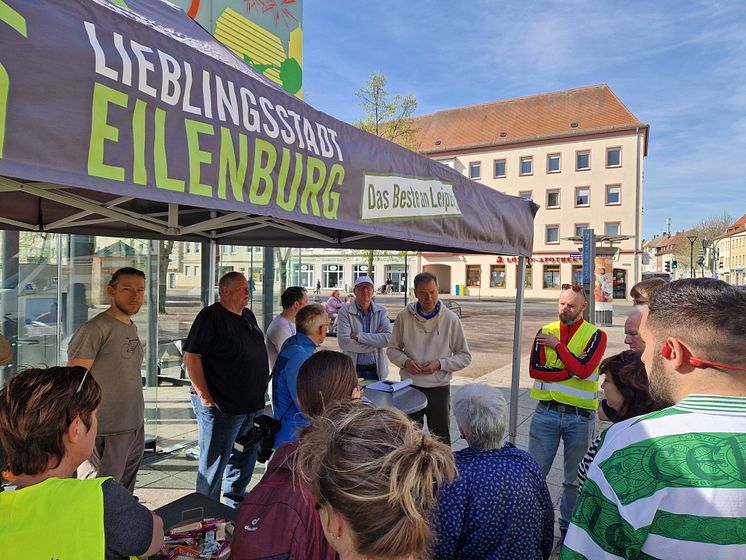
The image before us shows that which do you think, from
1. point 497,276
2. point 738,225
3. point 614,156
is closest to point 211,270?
point 497,276

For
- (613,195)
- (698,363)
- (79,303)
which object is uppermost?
(613,195)

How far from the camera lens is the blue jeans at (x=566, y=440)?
3.46 metres

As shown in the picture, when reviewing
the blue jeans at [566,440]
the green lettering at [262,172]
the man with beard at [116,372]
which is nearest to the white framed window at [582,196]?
the blue jeans at [566,440]

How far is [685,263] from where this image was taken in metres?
61.5

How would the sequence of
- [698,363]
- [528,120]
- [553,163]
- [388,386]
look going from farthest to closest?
[528,120] → [553,163] → [388,386] → [698,363]

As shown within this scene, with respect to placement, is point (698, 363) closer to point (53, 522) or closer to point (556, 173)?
point (53, 522)

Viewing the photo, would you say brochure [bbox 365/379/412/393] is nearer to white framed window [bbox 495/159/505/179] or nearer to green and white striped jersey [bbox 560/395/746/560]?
green and white striped jersey [bbox 560/395/746/560]

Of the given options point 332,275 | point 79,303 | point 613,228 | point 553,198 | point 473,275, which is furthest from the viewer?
point 332,275

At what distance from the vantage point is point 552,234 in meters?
41.7

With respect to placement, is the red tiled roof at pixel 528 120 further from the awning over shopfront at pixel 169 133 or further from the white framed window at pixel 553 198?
the awning over shopfront at pixel 169 133

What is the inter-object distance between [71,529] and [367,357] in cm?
370

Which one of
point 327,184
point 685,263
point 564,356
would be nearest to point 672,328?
point 327,184

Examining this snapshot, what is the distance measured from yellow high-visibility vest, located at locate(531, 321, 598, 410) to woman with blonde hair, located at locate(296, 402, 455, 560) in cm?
262

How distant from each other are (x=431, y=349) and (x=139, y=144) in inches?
131
